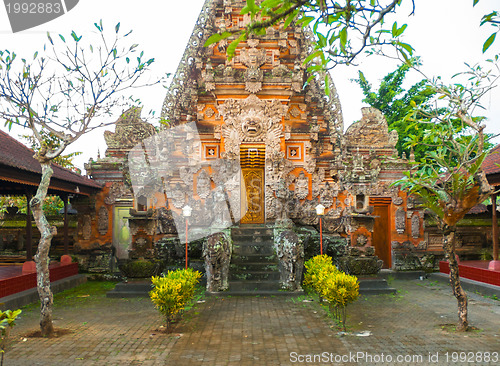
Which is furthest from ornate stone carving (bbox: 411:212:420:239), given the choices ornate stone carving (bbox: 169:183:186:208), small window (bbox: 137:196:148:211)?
small window (bbox: 137:196:148:211)

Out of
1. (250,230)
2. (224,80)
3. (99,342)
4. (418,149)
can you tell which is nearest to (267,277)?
(250,230)

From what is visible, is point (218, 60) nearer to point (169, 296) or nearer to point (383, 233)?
point (383, 233)

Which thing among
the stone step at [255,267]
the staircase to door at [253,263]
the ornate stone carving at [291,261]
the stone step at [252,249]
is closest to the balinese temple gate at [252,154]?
the staircase to door at [253,263]

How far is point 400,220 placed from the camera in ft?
45.5

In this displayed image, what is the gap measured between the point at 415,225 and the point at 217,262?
26.6 feet

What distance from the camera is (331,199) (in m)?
13.2

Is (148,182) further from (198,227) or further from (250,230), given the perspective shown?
(250,230)

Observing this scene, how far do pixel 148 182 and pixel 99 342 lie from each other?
6221mm

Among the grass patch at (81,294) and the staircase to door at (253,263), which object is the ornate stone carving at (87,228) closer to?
the grass patch at (81,294)

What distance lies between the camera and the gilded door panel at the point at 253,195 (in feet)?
43.4

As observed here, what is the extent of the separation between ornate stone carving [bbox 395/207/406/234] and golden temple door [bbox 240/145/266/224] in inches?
196

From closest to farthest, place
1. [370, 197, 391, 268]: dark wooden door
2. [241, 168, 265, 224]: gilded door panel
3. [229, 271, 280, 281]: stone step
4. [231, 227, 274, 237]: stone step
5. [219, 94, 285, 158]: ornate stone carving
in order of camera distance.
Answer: [229, 271, 280, 281]: stone step < [231, 227, 274, 237]: stone step < [219, 94, 285, 158]: ornate stone carving < [241, 168, 265, 224]: gilded door panel < [370, 197, 391, 268]: dark wooden door

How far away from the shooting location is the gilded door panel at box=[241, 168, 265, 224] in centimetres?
1322

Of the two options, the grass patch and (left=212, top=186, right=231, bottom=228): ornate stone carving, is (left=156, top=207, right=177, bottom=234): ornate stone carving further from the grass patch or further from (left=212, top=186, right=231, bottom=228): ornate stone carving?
the grass patch
